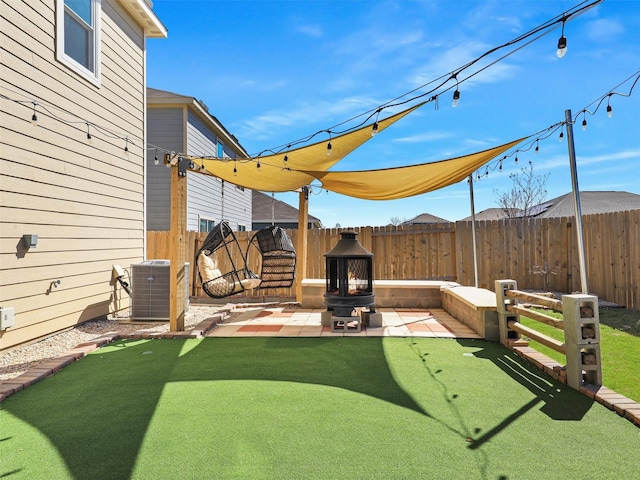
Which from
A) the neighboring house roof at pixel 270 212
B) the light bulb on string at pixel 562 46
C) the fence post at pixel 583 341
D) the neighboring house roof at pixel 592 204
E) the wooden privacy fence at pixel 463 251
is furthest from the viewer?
the neighboring house roof at pixel 270 212

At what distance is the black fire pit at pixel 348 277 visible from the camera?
4.86m

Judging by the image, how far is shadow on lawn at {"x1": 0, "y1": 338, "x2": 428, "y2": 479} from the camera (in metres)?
A: 2.00

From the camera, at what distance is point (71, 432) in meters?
2.14

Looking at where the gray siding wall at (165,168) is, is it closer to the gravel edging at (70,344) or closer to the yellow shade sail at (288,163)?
the yellow shade sail at (288,163)

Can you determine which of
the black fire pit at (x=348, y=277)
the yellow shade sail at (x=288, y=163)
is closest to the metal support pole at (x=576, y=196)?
the yellow shade sail at (x=288, y=163)

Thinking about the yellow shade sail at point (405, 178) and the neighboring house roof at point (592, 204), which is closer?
the yellow shade sail at point (405, 178)

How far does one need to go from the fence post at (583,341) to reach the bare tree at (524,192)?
17212 mm

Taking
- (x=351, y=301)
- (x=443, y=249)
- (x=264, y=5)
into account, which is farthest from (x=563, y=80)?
(x=351, y=301)

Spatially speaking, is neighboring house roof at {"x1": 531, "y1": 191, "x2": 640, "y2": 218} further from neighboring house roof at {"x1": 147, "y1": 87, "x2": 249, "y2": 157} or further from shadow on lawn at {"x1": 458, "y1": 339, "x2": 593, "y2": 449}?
shadow on lawn at {"x1": 458, "y1": 339, "x2": 593, "y2": 449}


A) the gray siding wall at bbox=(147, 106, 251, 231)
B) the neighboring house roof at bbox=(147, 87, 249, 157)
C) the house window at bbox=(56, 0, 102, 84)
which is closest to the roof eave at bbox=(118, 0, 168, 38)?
the house window at bbox=(56, 0, 102, 84)

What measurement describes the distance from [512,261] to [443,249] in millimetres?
1379

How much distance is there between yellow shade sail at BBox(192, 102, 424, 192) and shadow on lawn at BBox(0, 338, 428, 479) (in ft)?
7.61

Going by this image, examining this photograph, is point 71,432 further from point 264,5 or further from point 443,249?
point 443,249

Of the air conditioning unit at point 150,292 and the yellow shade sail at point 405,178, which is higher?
the yellow shade sail at point 405,178
